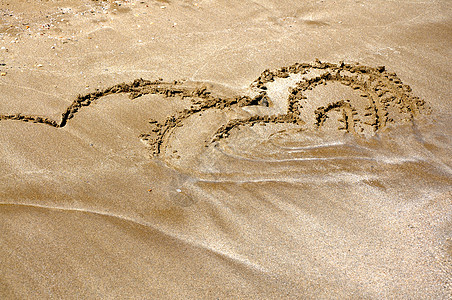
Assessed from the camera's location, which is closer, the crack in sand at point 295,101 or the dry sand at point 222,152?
the dry sand at point 222,152

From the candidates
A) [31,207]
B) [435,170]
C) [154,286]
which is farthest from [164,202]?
[435,170]

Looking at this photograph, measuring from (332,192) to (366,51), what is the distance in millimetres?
2781

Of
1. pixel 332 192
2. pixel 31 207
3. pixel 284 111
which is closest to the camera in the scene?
pixel 31 207

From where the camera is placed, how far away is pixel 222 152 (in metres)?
3.73

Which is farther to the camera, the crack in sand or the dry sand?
the crack in sand

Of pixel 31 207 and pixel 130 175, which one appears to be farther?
pixel 130 175

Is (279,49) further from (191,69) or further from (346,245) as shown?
(346,245)

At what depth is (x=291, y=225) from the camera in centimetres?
301

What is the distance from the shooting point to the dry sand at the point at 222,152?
8.74 feet

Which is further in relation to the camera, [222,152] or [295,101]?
[295,101]

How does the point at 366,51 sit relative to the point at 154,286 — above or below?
above

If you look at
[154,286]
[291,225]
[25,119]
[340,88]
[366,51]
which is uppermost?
[366,51]

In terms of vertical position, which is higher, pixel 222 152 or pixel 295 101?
pixel 295 101

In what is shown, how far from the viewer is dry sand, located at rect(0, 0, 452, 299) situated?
8.74ft
